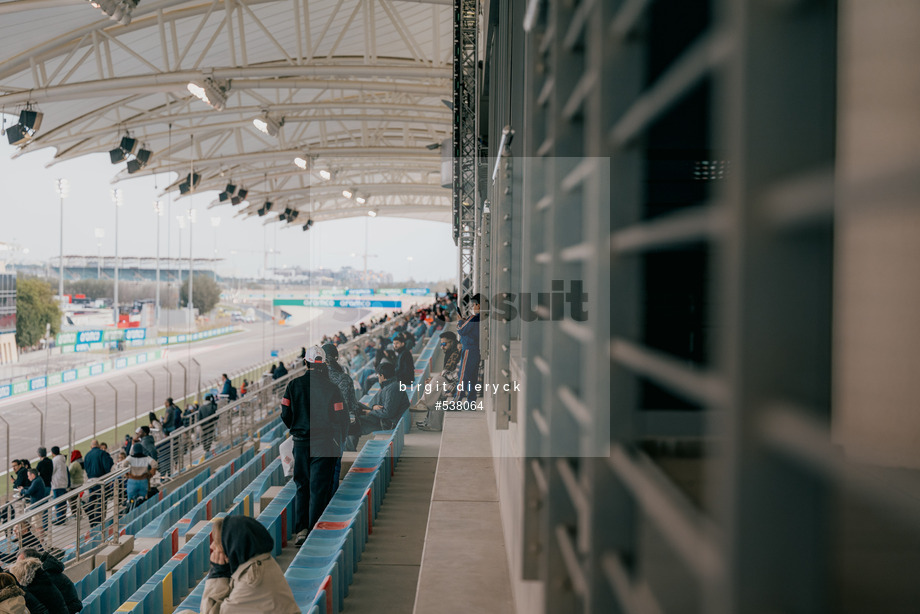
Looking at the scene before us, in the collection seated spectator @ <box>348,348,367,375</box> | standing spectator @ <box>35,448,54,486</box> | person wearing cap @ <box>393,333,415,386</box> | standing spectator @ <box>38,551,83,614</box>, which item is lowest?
standing spectator @ <box>35,448,54,486</box>

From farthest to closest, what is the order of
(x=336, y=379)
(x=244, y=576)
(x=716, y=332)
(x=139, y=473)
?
(x=139, y=473), (x=336, y=379), (x=244, y=576), (x=716, y=332)

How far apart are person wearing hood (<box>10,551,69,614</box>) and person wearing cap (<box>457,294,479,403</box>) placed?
440cm

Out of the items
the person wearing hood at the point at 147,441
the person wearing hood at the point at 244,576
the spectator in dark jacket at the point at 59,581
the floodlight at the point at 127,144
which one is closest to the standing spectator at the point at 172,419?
the person wearing hood at the point at 147,441

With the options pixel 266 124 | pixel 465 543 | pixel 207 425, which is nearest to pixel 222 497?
pixel 207 425

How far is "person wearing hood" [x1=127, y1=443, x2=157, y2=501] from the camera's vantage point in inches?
357

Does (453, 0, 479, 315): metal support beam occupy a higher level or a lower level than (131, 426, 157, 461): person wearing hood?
higher

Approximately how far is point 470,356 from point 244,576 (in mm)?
4574

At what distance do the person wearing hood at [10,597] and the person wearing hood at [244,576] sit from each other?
4.72ft

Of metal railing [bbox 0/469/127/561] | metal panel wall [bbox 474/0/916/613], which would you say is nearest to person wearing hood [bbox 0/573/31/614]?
metal railing [bbox 0/469/127/561]

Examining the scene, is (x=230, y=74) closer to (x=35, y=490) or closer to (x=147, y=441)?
(x=147, y=441)

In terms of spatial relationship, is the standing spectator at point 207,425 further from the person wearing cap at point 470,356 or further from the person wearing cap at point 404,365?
the person wearing cap at point 470,356

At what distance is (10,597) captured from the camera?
391cm

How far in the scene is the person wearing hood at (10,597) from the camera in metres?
3.86

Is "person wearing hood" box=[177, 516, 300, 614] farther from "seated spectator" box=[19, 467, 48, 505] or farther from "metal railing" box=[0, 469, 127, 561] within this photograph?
"seated spectator" box=[19, 467, 48, 505]
